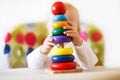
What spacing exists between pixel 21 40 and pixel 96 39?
0.37 m

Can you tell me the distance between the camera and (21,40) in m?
1.14

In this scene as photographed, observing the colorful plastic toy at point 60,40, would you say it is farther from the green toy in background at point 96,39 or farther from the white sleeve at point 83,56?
the green toy in background at point 96,39

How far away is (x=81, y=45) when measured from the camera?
61cm

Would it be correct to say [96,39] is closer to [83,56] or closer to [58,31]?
[83,56]

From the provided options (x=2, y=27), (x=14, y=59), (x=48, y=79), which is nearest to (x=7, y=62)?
(x=14, y=59)

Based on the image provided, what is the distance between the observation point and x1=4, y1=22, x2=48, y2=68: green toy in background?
1138 millimetres

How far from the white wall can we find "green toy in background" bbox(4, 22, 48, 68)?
1.1 inches

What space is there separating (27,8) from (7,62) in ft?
0.93

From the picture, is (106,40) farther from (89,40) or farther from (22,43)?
(22,43)

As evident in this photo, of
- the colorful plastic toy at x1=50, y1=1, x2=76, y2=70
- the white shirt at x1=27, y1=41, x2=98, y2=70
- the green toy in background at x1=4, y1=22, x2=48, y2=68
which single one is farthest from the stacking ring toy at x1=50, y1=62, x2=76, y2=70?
the green toy in background at x1=4, y1=22, x2=48, y2=68

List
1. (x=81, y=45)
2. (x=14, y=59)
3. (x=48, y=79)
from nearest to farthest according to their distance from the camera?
(x=48, y=79)
(x=81, y=45)
(x=14, y=59)

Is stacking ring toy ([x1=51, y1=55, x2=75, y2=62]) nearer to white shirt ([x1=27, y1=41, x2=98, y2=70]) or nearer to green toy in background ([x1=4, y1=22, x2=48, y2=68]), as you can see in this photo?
white shirt ([x1=27, y1=41, x2=98, y2=70])

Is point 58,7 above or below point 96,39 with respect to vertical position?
above

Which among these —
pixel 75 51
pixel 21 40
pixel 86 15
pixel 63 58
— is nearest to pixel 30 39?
pixel 21 40
